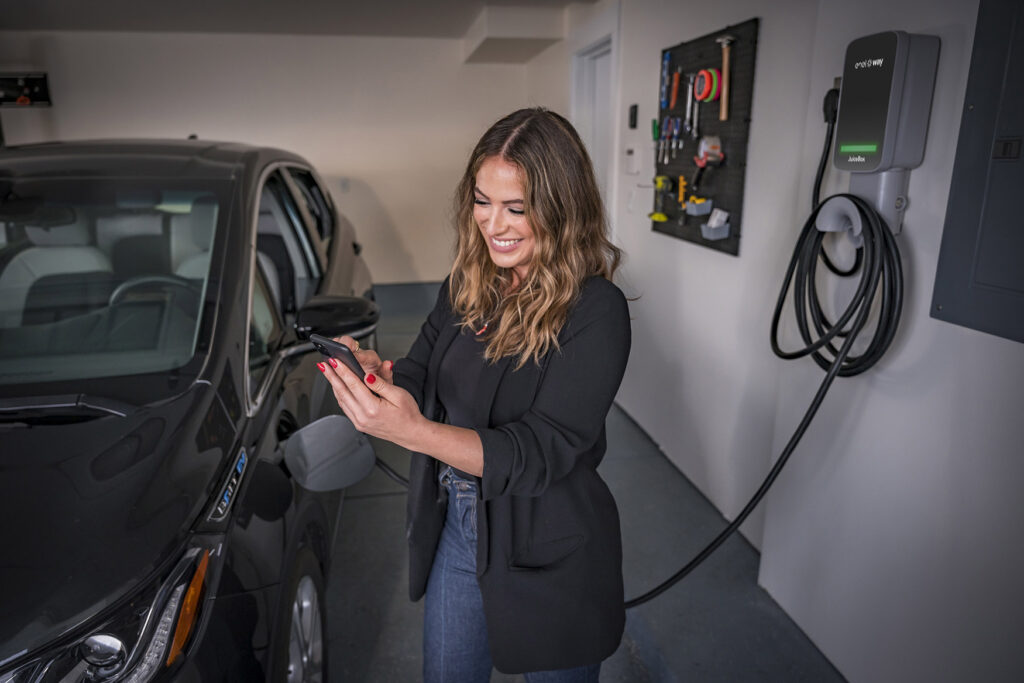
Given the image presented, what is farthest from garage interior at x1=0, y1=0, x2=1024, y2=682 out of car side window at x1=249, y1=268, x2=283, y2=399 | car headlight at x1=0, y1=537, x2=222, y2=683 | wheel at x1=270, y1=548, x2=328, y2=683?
car headlight at x1=0, y1=537, x2=222, y2=683

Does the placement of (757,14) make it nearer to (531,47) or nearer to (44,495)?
(44,495)

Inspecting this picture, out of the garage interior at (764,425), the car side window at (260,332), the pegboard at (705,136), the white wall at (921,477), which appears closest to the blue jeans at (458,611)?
the car side window at (260,332)

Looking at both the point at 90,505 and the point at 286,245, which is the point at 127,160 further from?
the point at 90,505

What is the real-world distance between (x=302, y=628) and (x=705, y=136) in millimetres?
2325

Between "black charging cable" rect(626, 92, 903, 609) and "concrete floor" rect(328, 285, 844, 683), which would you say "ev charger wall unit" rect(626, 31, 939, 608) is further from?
"concrete floor" rect(328, 285, 844, 683)

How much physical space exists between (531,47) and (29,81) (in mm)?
4171

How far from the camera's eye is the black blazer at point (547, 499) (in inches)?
42.6

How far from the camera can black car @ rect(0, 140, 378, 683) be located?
1.05 metres

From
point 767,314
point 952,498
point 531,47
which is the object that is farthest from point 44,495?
point 531,47

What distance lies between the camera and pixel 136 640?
3.35 ft

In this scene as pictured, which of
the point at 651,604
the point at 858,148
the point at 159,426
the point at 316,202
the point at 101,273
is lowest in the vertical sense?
the point at 651,604

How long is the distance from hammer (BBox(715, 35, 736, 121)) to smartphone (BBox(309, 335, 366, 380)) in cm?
209

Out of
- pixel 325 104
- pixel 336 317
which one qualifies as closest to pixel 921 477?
pixel 336 317

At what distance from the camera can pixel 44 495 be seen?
3.85ft
